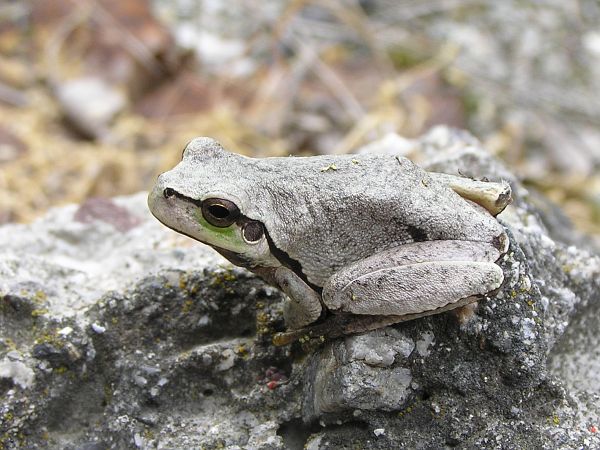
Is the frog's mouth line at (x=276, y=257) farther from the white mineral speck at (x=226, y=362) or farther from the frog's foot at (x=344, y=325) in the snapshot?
the white mineral speck at (x=226, y=362)

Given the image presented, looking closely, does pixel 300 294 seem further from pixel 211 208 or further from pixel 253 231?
pixel 211 208

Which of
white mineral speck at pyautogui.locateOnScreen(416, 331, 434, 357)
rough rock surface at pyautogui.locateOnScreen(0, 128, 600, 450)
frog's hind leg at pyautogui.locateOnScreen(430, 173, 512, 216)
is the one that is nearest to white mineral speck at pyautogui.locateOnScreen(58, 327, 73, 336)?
rough rock surface at pyautogui.locateOnScreen(0, 128, 600, 450)

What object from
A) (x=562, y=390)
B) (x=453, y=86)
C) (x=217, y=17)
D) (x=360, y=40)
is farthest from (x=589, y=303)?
(x=217, y=17)

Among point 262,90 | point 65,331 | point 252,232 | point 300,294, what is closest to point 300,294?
point 300,294

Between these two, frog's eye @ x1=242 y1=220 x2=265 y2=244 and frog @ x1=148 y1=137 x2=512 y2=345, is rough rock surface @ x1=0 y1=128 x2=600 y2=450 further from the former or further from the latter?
frog's eye @ x1=242 y1=220 x2=265 y2=244

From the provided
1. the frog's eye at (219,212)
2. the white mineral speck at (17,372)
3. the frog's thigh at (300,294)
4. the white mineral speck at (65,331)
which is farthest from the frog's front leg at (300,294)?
the white mineral speck at (17,372)

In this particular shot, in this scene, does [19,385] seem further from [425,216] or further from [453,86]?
[453,86]

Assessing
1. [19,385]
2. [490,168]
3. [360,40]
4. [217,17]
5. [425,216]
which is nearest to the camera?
[425,216]
